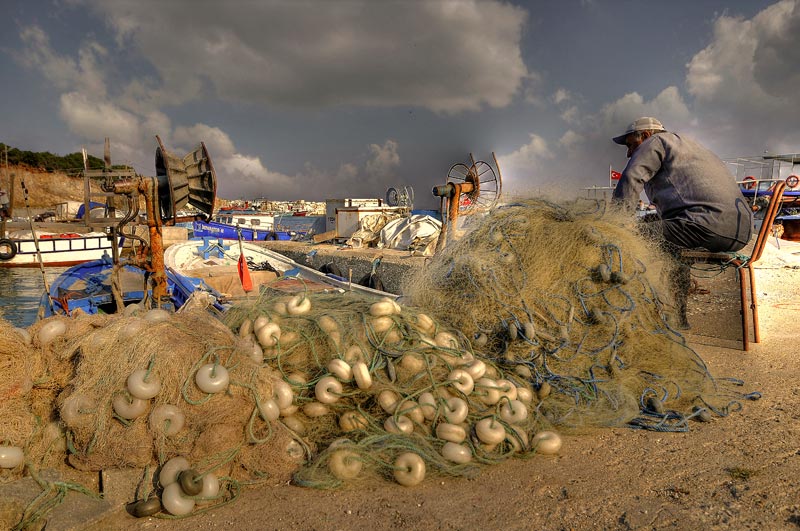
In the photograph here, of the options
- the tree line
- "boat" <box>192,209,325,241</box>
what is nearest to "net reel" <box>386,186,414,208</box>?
"boat" <box>192,209,325,241</box>

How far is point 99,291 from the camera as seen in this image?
32.2 feet

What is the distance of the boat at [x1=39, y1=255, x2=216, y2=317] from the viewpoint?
860 centimetres

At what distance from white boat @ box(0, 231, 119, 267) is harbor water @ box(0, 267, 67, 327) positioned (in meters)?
0.40

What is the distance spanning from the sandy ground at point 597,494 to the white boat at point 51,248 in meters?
24.9

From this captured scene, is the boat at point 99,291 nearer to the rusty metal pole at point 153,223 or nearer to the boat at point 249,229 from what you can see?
the rusty metal pole at point 153,223

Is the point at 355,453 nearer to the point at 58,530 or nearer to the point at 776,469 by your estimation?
the point at 58,530

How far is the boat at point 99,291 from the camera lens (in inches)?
339

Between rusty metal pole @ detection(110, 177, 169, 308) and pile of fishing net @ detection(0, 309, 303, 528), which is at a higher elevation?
rusty metal pole @ detection(110, 177, 169, 308)

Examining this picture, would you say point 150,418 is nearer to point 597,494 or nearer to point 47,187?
point 597,494

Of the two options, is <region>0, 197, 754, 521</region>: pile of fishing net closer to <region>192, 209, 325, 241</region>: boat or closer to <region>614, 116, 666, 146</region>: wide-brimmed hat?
<region>614, 116, 666, 146</region>: wide-brimmed hat

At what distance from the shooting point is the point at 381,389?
11.0 ft

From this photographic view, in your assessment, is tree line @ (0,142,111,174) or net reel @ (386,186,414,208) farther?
tree line @ (0,142,111,174)

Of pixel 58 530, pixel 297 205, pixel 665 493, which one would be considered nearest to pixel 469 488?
pixel 665 493

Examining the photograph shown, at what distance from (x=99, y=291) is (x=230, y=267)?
2632mm
